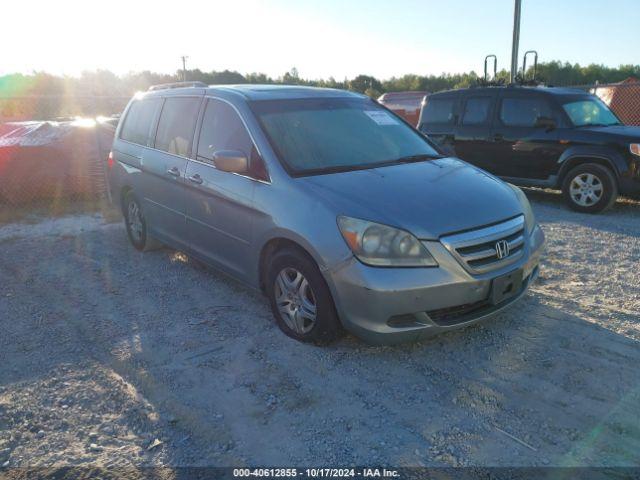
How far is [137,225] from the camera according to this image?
19.6 feet

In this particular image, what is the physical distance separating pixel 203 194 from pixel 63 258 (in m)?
2.66

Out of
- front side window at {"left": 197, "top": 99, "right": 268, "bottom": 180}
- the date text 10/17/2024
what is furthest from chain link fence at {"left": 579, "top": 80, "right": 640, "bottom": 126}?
the date text 10/17/2024

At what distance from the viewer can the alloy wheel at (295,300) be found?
3549 mm

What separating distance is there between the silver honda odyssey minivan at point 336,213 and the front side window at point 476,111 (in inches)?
173

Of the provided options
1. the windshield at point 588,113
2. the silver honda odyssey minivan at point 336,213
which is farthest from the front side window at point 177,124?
the windshield at point 588,113

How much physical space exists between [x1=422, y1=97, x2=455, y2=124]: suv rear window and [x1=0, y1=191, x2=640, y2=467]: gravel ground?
194 inches

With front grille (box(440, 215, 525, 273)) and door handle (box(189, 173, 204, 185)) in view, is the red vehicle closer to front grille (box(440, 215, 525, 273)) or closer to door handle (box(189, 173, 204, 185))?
door handle (box(189, 173, 204, 185))

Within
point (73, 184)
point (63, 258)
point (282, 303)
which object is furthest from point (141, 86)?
point (282, 303)

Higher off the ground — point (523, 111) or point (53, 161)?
point (523, 111)

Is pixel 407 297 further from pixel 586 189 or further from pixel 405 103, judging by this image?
pixel 405 103

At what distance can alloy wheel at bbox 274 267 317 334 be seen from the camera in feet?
11.6

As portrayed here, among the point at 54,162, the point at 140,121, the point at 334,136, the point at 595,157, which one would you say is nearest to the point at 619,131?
the point at 595,157

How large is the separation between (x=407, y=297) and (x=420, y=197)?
0.74 meters

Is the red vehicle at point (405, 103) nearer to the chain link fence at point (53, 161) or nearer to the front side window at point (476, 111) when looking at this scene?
the front side window at point (476, 111)
